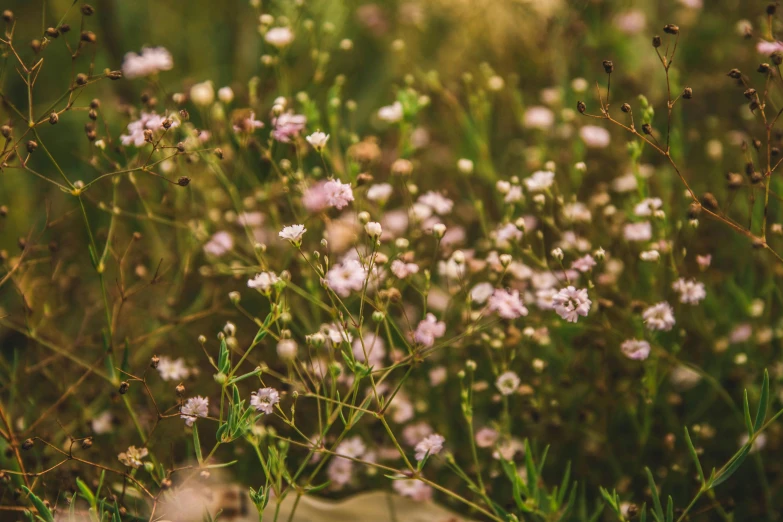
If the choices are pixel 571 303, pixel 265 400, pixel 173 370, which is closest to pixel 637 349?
pixel 571 303

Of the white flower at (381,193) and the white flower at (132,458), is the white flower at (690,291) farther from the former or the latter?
the white flower at (132,458)

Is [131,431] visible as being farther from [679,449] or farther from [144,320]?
[679,449]

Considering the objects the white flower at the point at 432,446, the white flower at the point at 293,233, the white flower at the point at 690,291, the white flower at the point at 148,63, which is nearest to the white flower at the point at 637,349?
the white flower at the point at 690,291

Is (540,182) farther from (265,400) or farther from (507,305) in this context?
(265,400)

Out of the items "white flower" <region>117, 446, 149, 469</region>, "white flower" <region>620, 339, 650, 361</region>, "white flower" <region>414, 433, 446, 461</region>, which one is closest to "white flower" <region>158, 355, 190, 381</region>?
"white flower" <region>117, 446, 149, 469</region>

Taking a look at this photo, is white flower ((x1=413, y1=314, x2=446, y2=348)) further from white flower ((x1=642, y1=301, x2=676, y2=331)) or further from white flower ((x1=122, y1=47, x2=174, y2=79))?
white flower ((x1=122, y1=47, x2=174, y2=79))
